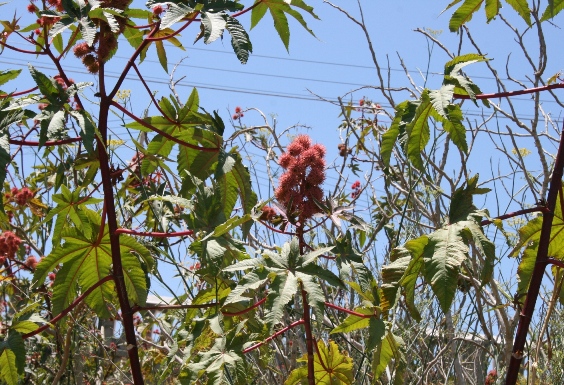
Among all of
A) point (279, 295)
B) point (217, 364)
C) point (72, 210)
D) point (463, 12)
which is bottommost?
point (217, 364)

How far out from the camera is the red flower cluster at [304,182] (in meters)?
1.81

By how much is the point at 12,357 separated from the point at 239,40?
99cm

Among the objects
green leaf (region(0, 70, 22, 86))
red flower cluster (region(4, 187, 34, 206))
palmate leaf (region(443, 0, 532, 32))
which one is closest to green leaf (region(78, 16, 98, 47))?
green leaf (region(0, 70, 22, 86))

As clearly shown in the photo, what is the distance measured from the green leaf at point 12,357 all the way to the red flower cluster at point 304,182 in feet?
2.42

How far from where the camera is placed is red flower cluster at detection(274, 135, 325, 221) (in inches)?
71.1

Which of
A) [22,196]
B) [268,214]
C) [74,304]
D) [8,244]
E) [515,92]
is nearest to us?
[515,92]

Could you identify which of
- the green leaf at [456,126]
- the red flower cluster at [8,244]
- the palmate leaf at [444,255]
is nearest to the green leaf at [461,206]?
the palmate leaf at [444,255]

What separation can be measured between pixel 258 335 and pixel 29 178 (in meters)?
3.06

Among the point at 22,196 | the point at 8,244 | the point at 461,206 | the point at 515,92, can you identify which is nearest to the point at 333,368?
the point at 461,206

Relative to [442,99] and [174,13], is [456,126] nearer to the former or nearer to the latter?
[442,99]

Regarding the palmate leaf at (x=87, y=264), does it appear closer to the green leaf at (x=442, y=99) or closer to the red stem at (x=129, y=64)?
the red stem at (x=129, y=64)

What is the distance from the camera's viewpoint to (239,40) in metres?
1.71

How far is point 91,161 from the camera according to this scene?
195cm

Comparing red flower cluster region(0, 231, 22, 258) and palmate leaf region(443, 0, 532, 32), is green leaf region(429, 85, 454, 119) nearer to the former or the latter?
palmate leaf region(443, 0, 532, 32)
